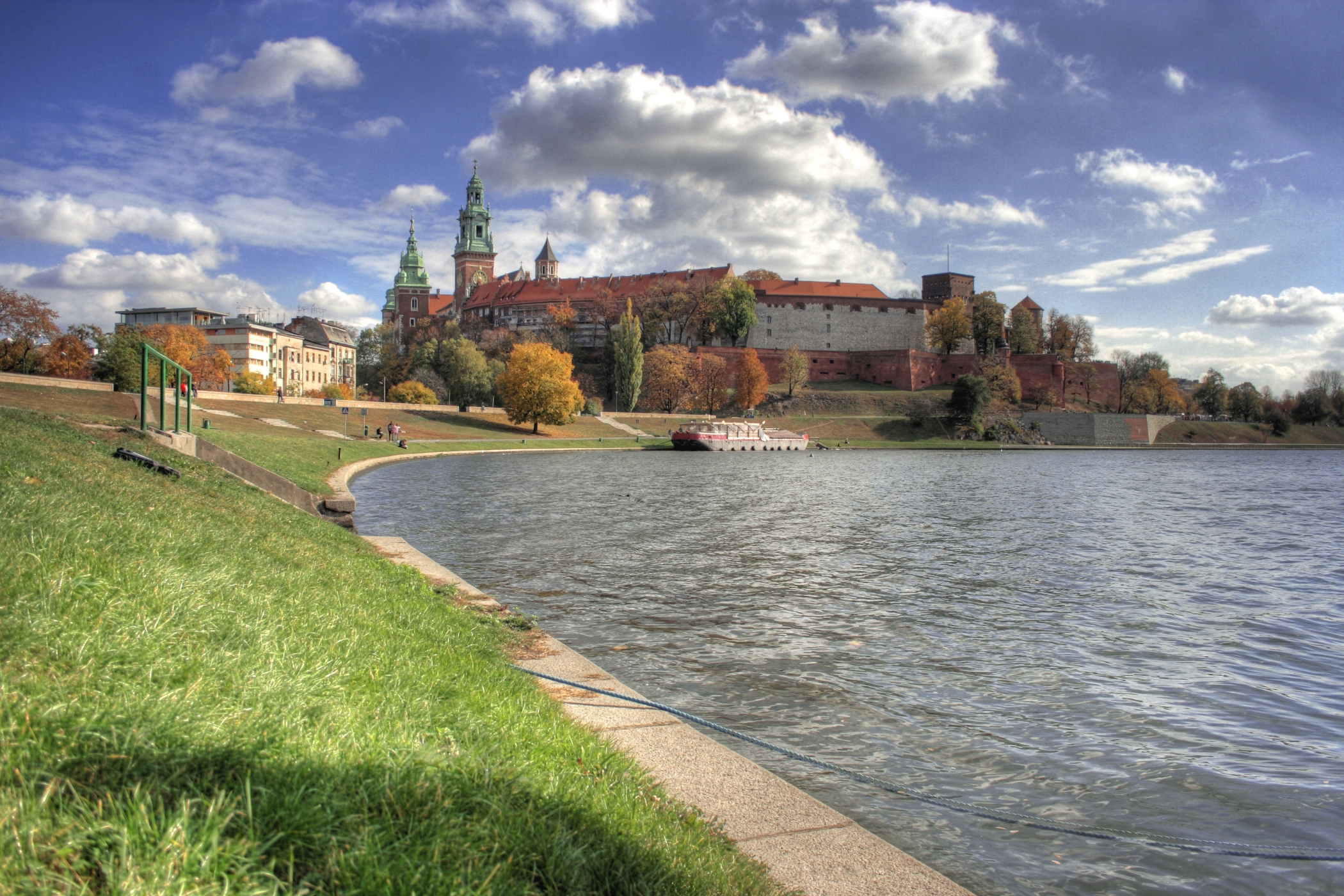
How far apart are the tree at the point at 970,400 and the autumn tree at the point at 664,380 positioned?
3223cm

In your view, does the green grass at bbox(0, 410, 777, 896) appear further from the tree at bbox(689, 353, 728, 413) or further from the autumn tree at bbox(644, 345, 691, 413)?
the tree at bbox(689, 353, 728, 413)

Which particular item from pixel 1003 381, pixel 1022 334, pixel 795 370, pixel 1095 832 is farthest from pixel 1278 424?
pixel 1095 832

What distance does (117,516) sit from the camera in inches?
261

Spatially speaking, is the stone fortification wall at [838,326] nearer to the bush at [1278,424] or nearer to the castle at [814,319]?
the castle at [814,319]

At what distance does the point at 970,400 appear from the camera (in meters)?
97.1

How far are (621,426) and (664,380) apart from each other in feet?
49.6

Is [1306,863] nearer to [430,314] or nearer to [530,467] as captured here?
[530,467]

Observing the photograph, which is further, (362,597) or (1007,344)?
(1007,344)

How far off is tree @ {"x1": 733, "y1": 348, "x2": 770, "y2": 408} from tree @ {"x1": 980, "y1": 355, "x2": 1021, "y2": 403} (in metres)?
28.1

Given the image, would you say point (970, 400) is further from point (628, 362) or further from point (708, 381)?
point (628, 362)

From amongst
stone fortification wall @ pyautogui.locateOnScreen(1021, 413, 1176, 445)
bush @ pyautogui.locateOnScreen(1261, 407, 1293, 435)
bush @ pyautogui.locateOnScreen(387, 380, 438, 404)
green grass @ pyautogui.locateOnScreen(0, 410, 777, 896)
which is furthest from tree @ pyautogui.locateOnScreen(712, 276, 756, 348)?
green grass @ pyautogui.locateOnScreen(0, 410, 777, 896)

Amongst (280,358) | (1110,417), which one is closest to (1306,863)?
(1110,417)

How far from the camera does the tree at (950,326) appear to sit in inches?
4675

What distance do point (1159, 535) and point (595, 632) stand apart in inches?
690
